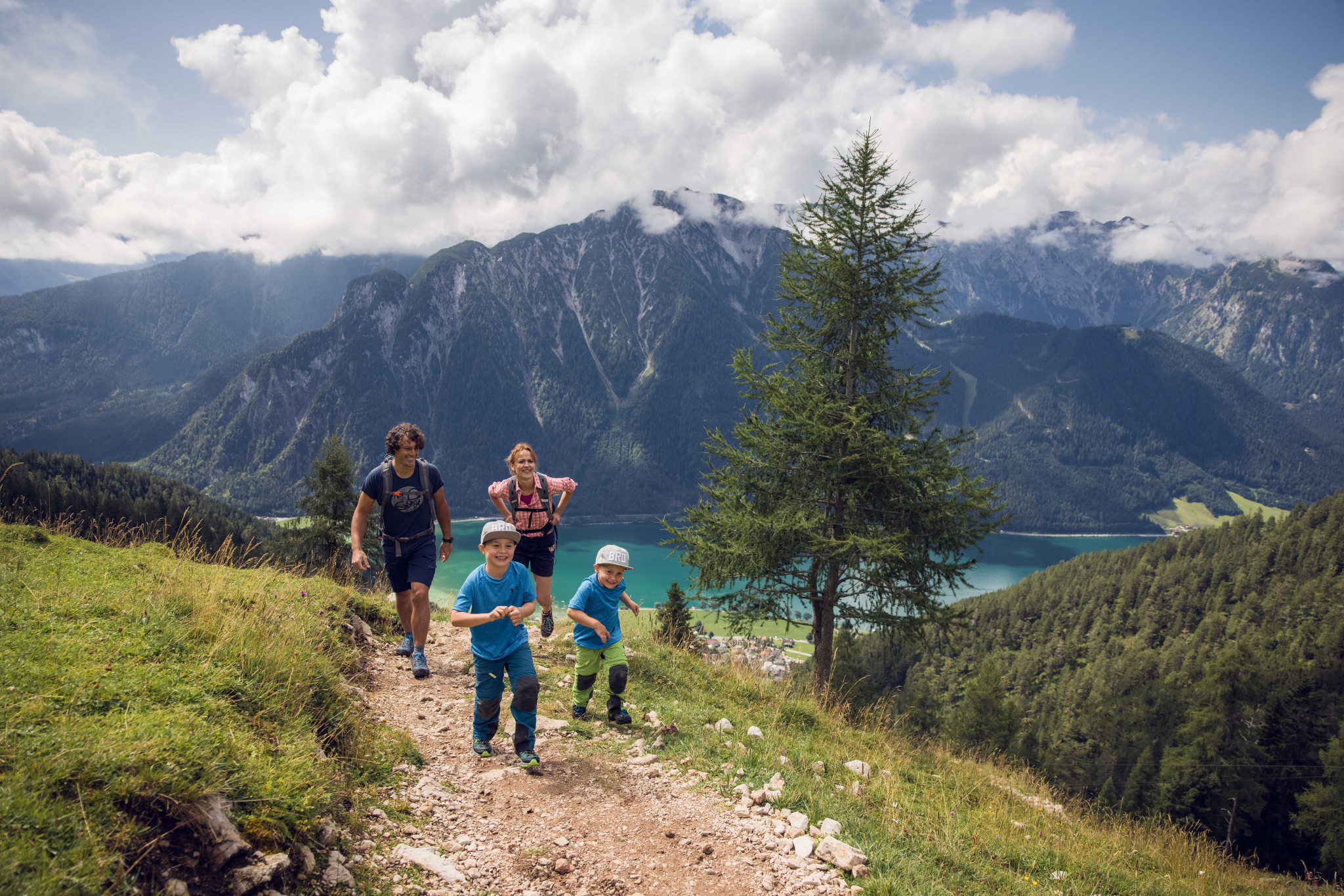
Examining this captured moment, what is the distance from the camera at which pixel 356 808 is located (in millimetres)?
3896

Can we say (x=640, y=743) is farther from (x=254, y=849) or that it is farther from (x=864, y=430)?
(x=864, y=430)

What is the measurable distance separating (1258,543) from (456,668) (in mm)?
123143

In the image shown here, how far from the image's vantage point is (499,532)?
5320 millimetres

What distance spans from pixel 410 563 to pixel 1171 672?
255 ft

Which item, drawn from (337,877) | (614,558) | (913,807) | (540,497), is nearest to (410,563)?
(540,497)

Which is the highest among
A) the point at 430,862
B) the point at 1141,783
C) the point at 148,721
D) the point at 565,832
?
the point at 148,721

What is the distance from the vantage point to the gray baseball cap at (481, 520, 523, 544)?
205 inches

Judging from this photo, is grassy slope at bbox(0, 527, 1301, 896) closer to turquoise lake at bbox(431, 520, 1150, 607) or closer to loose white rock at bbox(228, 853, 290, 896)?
loose white rock at bbox(228, 853, 290, 896)

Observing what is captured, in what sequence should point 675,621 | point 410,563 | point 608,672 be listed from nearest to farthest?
point 608,672, point 410,563, point 675,621

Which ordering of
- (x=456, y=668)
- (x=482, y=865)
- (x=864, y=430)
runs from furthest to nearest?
1. (x=864, y=430)
2. (x=456, y=668)
3. (x=482, y=865)

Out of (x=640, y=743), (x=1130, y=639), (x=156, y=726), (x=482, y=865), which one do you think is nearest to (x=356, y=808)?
(x=482, y=865)

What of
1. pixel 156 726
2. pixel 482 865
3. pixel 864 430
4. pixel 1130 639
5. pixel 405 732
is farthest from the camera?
pixel 1130 639

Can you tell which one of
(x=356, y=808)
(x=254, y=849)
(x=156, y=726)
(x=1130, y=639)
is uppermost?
(x=156, y=726)

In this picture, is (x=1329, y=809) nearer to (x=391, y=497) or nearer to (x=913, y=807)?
(x=913, y=807)
